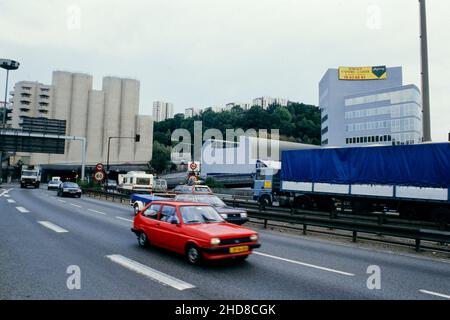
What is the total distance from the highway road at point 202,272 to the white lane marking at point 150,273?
0.02 meters

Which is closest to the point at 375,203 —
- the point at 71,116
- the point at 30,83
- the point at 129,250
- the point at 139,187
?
the point at 129,250

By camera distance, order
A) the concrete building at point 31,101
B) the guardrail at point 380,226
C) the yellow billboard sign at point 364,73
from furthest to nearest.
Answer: the concrete building at point 31,101 → the yellow billboard sign at point 364,73 → the guardrail at point 380,226

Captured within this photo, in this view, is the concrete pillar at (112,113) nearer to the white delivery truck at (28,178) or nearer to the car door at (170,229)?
the white delivery truck at (28,178)

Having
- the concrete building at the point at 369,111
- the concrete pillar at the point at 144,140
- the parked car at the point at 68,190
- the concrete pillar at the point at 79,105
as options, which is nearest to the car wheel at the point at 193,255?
the parked car at the point at 68,190

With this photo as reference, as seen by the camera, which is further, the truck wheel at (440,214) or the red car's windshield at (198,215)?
the truck wheel at (440,214)

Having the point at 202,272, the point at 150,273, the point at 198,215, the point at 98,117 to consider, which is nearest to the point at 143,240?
the point at 198,215

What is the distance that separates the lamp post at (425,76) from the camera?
1481 cm

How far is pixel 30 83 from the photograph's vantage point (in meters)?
105

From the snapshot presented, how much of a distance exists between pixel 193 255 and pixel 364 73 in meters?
90.1

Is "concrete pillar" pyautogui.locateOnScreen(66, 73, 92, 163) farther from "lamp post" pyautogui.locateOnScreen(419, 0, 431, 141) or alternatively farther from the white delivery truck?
"lamp post" pyautogui.locateOnScreen(419, 0, 431, 141)

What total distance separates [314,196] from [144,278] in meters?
15.6

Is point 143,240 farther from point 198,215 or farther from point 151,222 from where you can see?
point 198,215

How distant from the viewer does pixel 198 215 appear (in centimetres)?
846
